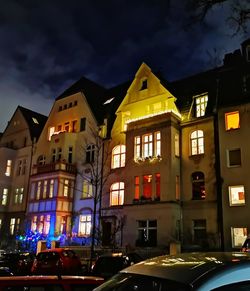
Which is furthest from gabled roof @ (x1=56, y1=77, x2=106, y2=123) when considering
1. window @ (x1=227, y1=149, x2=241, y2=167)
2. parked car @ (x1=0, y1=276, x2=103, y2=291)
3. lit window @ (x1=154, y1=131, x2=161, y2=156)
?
parked car @ (x1=0, y1=276, x2=103, y2=291)

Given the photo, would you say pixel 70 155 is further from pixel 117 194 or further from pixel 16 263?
pixel 16 263

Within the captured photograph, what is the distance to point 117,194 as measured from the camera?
3281 centimetres

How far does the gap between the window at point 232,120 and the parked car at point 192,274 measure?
25.1 metres

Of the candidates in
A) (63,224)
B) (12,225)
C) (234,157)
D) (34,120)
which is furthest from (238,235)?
(34,120)

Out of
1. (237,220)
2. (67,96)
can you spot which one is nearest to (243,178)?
(237,220)

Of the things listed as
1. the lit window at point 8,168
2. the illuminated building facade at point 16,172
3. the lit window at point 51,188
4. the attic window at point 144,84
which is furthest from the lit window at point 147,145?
the lit window at point 8,168

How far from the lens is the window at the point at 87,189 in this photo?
35.1 meters

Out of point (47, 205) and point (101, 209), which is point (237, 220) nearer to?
point (101, 209)

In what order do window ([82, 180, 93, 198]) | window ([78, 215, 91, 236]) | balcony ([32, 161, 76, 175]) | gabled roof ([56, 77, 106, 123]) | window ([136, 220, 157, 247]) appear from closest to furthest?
window ([136, 220, 157, 247]) → window ([78, 215, 91, 236]) → window ([82, 180, 93, 198]) → balcony ([32, 161, 76, 175]) → gabled roof ([56, 77, 106, 123])

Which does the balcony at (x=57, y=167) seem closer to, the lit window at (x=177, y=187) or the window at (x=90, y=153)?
the window at (x=90, y=153)

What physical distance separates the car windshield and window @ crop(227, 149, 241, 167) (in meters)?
24.4

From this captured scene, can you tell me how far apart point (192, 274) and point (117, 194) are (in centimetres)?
3028

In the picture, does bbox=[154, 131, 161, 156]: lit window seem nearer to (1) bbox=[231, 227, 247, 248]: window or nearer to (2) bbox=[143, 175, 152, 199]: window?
(2) bbox=[143, 175, 152, 199]: window

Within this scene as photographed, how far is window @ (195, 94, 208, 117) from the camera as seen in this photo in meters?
29.9
